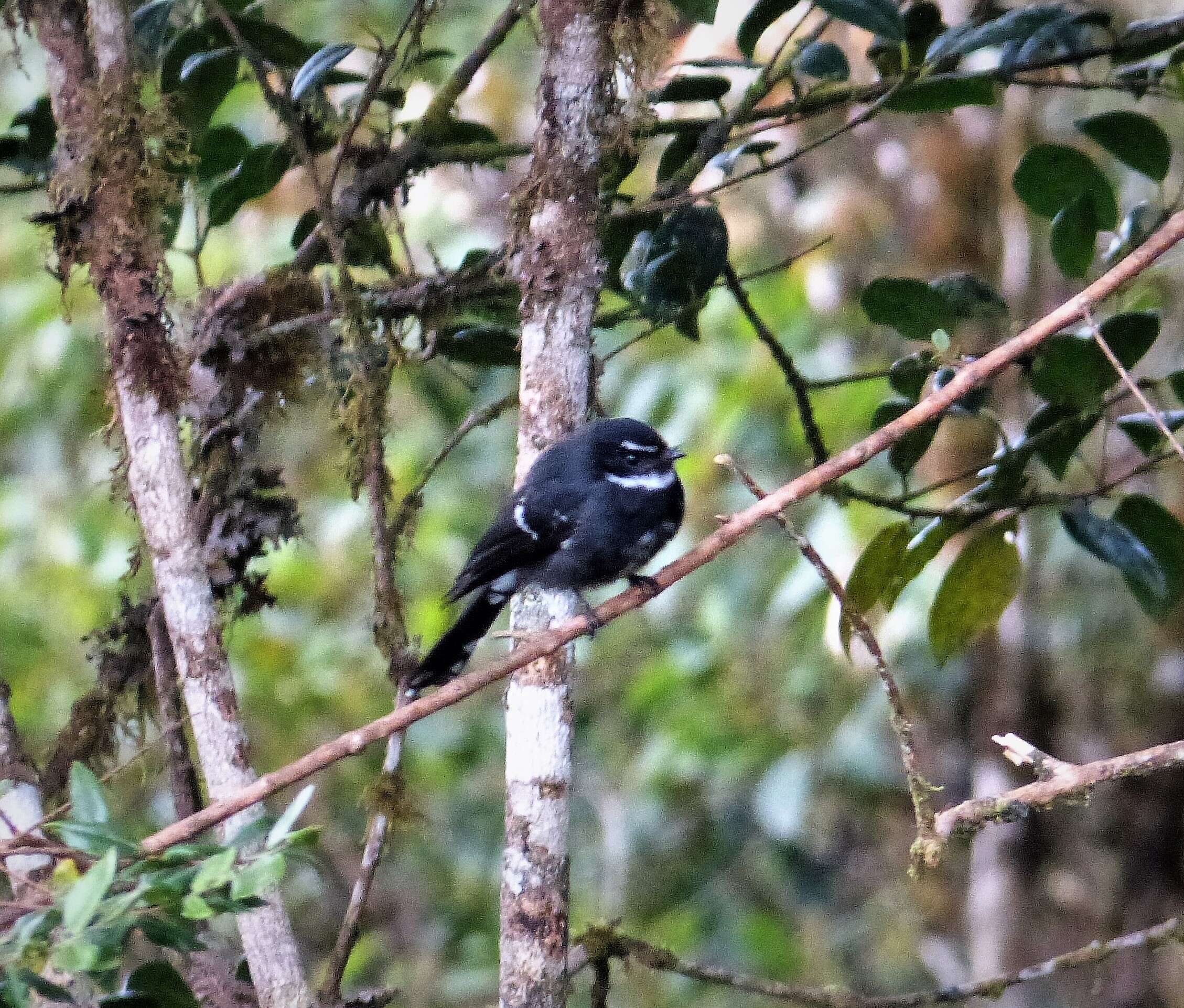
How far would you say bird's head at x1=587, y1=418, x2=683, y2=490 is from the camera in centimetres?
324

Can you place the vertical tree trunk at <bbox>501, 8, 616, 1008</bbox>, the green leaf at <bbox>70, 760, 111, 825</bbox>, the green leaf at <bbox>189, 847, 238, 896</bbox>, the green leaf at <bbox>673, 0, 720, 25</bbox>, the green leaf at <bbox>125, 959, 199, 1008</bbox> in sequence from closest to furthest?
the green leaf at <bbox>189, 847, 238, 896</bbox>, the green leaf at <bbox>70, 760, 111, 825</bbox>, the green leaf at <bbox>125, 959, 199, 1008</bbox>, the vertical tree trunk at <bbox>501, 8, 616, 1008</bbox>, the green leaf at <bbox>673, 0, 720, 25</bbox>

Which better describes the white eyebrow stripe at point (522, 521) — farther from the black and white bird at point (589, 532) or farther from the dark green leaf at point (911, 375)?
the dark green leaf at point (911, 375)

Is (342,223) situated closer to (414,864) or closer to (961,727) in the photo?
(961,727)

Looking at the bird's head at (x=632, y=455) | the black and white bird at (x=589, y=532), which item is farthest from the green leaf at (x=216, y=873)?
the bird's head at (x=632, y=455)

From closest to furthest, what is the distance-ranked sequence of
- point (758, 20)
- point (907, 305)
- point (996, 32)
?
point (996, 32)
point (907, 305)
point (758, 20)

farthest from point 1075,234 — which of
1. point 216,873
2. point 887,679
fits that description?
point 216,873

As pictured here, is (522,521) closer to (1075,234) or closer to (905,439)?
(905,439)

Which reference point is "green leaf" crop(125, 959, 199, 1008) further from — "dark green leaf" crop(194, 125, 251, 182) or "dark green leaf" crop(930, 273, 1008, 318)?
"dark green leaf" crop(930, 273, 1008, 318)

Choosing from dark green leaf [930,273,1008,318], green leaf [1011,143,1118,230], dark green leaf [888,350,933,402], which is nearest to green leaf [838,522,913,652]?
dark green leaf [888,350,933,402]

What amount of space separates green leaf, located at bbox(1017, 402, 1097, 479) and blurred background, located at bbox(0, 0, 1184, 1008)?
5.16 ft

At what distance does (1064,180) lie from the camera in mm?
3018

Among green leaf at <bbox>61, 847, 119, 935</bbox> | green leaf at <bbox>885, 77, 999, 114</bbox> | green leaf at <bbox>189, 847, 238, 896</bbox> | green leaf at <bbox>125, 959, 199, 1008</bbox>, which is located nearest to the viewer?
green leaf at <bbox>61, 847, 119, 935</bbox>

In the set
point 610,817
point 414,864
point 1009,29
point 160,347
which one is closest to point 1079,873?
point 610,817

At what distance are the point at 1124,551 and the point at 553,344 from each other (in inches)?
55.1
